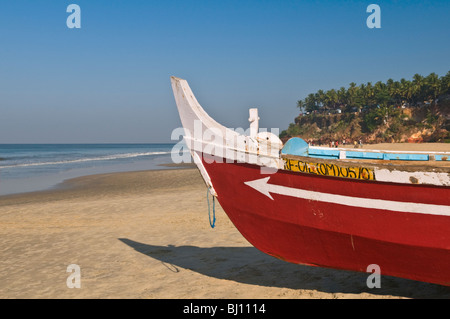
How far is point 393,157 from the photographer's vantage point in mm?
5957

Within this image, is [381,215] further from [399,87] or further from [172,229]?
[399,87]

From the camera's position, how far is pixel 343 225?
399cm

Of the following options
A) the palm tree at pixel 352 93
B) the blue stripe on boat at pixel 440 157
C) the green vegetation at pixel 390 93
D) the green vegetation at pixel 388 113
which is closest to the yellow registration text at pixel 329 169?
the blue stripe on boat at pixel 440 157

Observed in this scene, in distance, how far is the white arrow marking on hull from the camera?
11.4 feet

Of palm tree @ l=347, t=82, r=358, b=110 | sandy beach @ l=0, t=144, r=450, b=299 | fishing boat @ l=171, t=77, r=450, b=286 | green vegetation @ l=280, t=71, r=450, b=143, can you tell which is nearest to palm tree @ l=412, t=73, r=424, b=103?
green vegetation @ l=280, t=71, r=450, b=143

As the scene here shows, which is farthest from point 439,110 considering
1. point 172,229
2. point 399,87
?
point 172,229

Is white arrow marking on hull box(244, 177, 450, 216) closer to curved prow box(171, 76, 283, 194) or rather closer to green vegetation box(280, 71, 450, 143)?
curved prow box(171, 76, 283, 194)

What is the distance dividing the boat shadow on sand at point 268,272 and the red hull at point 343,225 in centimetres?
83

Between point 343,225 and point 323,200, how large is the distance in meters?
0.35

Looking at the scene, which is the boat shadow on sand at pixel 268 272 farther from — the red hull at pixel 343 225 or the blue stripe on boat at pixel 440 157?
the blue stripe on boat at pixel 440 157

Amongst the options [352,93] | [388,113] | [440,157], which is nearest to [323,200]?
[440,157]

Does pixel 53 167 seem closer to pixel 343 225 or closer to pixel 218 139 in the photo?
pixel 218 139

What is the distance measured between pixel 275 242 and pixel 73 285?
317 cm

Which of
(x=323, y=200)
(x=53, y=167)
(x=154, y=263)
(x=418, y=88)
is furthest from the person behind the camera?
(x=418, y=88)
